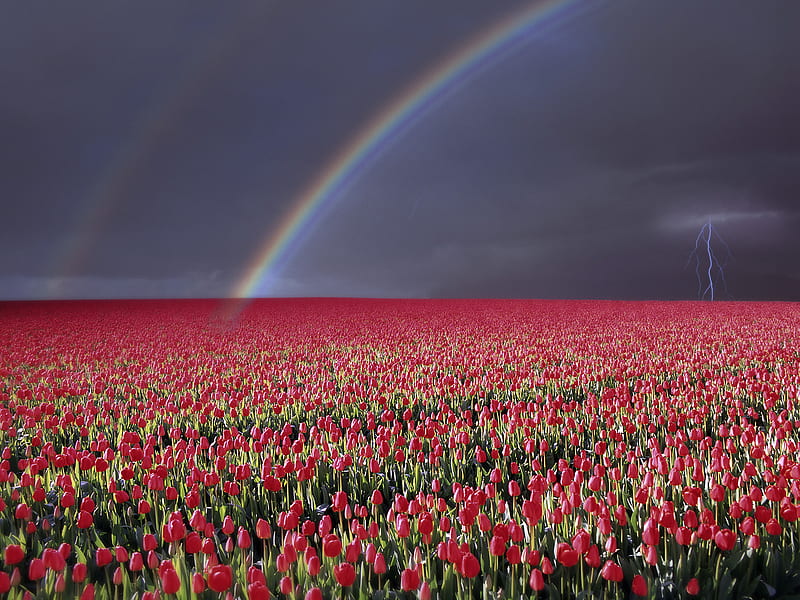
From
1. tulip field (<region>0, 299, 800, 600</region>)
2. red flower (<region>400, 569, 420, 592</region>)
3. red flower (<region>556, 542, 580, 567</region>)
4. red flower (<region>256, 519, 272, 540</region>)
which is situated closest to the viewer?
red flower (<region>400, 569, 420, 592</region>)

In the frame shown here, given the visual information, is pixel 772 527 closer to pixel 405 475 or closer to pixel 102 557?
pixel 405 475

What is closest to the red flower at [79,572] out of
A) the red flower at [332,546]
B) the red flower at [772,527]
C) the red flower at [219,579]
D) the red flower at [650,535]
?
the red flower at [219,579]

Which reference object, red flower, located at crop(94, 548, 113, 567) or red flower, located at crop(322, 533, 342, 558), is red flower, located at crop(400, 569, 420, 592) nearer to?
red flower, located at crop(322, 533, 342, 558)

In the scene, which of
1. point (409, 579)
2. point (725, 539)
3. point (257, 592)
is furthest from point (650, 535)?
point (257, 592)

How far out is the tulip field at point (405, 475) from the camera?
320 cm

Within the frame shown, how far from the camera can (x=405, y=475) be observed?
17.1 feet

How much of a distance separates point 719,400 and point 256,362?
9.67 meters

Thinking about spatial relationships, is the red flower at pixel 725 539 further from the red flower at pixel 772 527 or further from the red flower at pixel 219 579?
the red flower at pixel 219 579

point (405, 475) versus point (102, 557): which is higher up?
point (102, 557)

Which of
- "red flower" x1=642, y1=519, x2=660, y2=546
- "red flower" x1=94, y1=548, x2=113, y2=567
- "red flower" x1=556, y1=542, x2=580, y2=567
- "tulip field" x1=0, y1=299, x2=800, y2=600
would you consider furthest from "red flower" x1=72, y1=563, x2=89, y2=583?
"red flower" x1=642, y1=519, x2=660, y2=546

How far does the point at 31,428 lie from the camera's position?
7.51 meters

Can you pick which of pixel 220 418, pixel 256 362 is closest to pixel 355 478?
pixel 220 418

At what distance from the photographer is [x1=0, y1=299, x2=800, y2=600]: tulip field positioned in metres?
3.20

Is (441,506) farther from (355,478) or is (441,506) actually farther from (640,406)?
(640,406)
